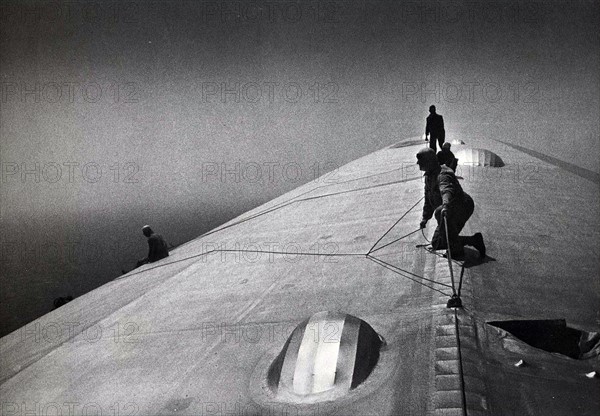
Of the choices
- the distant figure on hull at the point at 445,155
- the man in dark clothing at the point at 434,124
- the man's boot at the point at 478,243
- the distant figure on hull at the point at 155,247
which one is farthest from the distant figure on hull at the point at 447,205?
the distant figure on hull at the point at 155,247

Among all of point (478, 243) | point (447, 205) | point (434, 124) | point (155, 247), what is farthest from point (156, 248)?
point (447, 205)

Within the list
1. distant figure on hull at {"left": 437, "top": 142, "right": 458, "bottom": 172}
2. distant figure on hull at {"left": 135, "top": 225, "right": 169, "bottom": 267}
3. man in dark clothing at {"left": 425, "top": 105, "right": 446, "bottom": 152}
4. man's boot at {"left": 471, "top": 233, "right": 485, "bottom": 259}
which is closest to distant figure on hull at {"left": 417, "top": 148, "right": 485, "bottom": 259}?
man's boot at {"left": 471, "top": 233, "right": 485, "bottom": 259}

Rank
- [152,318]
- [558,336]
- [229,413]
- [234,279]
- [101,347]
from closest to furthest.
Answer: [229,413] < [558,336] < [101,347] < [152,318] < [234,279]

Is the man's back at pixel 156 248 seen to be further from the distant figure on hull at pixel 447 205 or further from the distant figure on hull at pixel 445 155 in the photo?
the distant figure on hull at pixel 447 205

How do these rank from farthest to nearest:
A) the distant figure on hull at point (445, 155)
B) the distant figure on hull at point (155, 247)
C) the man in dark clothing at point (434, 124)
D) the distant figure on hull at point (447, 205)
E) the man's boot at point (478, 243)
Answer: the distant figure on hull at point (155, 247)
the man in dark clothing at point (434, 124)
the distant figure on hull at point (445, 155)
the man's boot at point (478, 243)
the distant figure on hull at point (447, 205)

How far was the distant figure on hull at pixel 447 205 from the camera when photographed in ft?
25.1

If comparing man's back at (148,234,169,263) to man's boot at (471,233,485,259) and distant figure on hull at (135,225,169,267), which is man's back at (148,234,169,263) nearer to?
distant figure on hull at (135,225,169,267)

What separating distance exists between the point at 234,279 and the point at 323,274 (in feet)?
7.63

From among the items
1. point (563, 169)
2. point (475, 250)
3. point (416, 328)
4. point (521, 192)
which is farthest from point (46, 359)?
point (563, 169)

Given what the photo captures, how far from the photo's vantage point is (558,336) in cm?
628

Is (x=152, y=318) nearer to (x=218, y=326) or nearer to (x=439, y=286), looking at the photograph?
(x=218, y=326)

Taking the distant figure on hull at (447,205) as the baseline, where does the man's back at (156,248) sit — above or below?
below

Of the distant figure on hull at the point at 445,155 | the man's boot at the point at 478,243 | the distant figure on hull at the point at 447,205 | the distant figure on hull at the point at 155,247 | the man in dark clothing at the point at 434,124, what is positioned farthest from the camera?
the distant figure on hull at the point at 155,247

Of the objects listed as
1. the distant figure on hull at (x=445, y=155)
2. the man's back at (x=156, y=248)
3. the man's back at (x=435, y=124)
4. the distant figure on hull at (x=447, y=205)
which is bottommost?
the man's back at (x=156, y=248)
